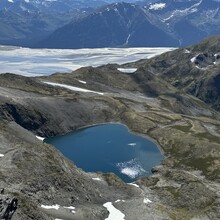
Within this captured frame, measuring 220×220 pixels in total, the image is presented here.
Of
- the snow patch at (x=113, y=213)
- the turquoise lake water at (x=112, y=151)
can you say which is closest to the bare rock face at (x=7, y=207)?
the snow patch at (x=113, y=213)

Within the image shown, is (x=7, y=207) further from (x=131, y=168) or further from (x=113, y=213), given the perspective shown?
(x=131, y=168)

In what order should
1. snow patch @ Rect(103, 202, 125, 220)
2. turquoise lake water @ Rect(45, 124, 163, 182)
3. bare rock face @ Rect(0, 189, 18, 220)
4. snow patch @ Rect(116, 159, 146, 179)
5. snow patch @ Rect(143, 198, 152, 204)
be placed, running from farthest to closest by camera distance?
1. turquoise lake water @ Rect(45, 124, 163, 182)
2. snow patch @ Rect(116, 159, 146, 179)
3. snow patch @ Rect(143, 198, 152, 204)
4. snow patch @ Rect(103, 202, 125, 220)
5. bare rock face @ Rect(0, 189, 18, 220)

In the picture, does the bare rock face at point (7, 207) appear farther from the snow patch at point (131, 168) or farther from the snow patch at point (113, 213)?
the snow patch at point (131, 168)

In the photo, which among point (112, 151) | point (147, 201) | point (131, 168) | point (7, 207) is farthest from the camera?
point (112, 151)

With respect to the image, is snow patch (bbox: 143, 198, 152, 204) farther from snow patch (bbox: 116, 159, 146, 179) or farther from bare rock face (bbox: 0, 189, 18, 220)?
bare rock face (bbox: 0, 189, 18, 220)

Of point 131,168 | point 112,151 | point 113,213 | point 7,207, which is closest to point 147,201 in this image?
point 113,213

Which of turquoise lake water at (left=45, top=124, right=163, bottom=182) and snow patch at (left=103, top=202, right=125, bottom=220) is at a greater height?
snow patch at (left=103, top=202, right=125, bottom=220)

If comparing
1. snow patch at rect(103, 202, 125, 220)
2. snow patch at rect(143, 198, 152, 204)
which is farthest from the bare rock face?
snow patch at rect(143, 198, 152, 204)
